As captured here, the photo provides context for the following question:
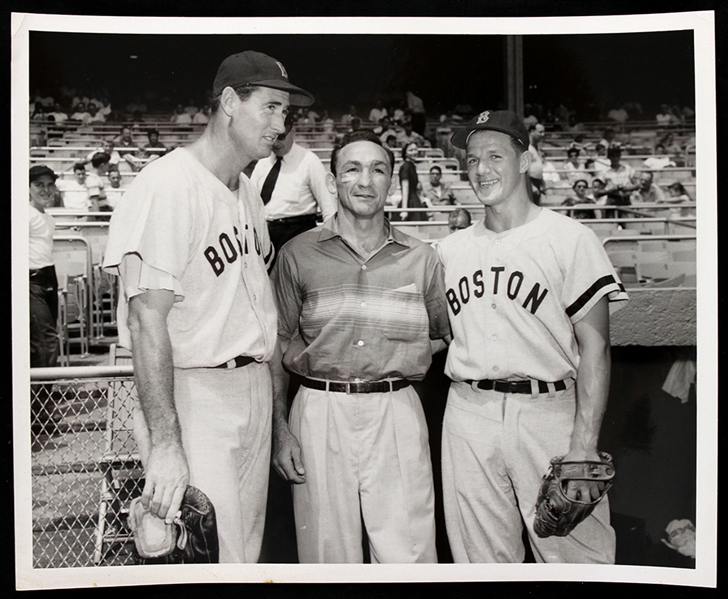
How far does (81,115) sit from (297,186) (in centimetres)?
58

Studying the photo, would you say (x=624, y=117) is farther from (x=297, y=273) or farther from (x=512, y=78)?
(x=297, y=273)

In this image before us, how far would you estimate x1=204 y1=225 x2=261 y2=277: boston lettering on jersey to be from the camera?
1602 mm

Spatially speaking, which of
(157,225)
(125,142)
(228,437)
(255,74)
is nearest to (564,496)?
(228,437)

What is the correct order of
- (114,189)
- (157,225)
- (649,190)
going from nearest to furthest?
1. (157,225)
2. (114,189)
3. (649,190)


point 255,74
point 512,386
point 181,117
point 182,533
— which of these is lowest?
point 182,533

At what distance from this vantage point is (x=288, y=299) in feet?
5.60

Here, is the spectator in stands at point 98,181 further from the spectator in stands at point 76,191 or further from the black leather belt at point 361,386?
the black leather belt at point 361,386

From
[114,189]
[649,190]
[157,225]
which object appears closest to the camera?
[157,225]

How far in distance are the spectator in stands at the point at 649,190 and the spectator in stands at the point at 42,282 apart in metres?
1.52

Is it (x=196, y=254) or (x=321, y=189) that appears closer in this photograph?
(x=196, y=254)

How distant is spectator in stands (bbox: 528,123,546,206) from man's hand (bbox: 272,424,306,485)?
0.87m

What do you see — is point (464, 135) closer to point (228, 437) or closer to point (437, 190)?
point (437, 190)

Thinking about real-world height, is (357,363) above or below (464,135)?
below

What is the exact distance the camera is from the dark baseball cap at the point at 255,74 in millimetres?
1684
